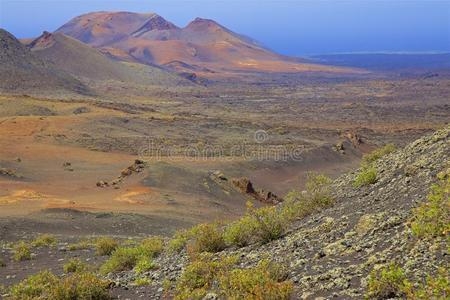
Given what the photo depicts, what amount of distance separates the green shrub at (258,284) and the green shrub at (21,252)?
23.1 ft

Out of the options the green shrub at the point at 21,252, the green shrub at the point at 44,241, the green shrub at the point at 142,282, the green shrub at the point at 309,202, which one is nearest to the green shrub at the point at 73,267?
the green shrub at the point at 21,252

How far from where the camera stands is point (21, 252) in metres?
12.5

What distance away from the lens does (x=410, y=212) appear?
7703 millimetres

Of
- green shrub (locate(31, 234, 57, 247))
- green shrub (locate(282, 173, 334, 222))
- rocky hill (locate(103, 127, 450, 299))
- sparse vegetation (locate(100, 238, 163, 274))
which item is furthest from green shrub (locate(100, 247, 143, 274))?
green shrub (locate(31, 234, 57, 247))

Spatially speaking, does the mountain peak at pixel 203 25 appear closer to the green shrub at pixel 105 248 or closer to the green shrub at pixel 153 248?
the green shrub at pixel 105 248

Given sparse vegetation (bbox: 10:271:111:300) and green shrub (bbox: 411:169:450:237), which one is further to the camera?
sparse vegetation (bbox: 10:271:111:300)

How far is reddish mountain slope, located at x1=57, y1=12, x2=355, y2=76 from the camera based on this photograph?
146 meters

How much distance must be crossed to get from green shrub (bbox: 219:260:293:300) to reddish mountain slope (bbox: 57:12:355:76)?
396 ft

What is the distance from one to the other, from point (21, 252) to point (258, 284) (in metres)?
8.08

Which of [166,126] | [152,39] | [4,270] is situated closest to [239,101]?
[166,126]

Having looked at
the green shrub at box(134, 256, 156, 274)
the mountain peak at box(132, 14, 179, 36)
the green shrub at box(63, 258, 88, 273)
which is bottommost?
the green shrub at box(63, 258, 88, 273)

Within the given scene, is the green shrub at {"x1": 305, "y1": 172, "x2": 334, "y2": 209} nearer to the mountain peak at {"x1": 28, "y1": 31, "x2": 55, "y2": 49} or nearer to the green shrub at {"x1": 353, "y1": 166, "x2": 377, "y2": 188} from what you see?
the green shrub at {"x1": 353, "y1": 166, "x2": 377, "y2": 188}

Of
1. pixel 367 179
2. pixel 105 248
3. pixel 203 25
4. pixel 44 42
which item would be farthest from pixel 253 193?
pixel 203 25

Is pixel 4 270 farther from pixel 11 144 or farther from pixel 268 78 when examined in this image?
pixel 268 78
